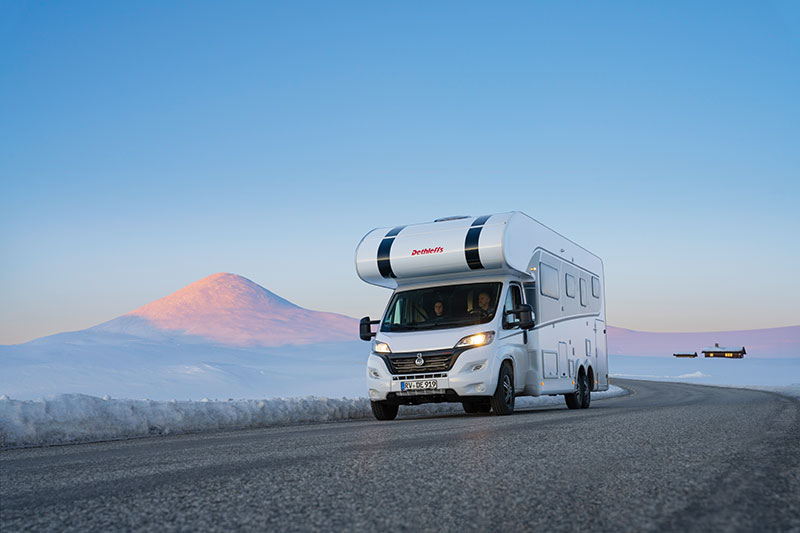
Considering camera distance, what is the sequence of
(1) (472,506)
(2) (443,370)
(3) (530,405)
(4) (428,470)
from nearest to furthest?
(1) (472,506)
(4) (428,470)
(2) (443,370)
(3) (530,405)

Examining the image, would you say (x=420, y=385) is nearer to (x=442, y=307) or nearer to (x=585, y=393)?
(x=442, y=307)

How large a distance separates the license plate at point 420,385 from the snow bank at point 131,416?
1.52 meters

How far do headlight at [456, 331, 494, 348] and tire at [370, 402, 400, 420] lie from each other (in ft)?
6.06

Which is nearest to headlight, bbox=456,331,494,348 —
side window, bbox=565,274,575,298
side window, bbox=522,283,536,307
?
side window, bbox=522,283,536,307

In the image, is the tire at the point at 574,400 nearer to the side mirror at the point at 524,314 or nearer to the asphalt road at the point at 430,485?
the side mirror at the point at 524,314

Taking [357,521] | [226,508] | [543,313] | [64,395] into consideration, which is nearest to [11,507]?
[226,508]

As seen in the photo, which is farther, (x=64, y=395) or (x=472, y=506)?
(x=64, y=395)

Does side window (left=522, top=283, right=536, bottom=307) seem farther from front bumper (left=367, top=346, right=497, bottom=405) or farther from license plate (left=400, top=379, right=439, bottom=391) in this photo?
license plate (left=400, top=379, right=439, bottom=391)

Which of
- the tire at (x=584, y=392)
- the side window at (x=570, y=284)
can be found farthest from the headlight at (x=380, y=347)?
the tire at (x=584, y=392)

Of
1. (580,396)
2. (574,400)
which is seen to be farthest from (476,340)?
(580,396)

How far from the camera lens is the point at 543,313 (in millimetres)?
14328

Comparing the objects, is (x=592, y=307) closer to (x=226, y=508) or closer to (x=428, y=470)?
(x=428, y=470)

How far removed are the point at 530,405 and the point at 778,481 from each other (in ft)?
51.2

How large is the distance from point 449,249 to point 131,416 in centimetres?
573
